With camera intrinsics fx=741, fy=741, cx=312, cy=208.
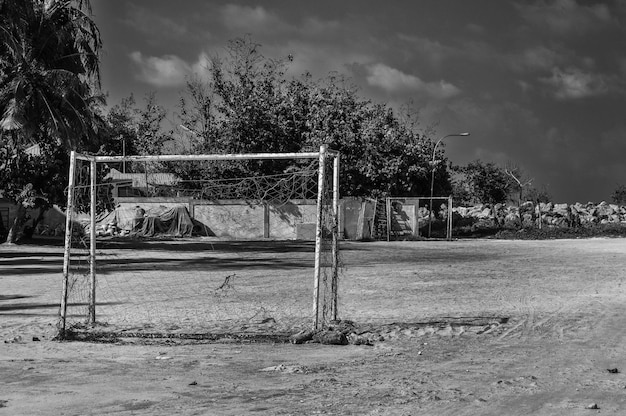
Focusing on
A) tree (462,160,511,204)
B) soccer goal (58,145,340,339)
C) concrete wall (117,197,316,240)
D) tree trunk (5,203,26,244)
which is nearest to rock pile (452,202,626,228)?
tree (462,160,511,204)

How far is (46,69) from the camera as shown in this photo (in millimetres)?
27953

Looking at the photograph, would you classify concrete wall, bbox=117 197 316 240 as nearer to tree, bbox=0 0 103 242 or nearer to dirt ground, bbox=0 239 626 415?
tree, bbox=0 0 103 242

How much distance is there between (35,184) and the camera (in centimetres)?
3403

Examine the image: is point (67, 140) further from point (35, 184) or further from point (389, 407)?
point (389, 407)

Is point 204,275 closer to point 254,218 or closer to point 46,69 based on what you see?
point 46,69

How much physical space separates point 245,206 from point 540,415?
3741 centimetres

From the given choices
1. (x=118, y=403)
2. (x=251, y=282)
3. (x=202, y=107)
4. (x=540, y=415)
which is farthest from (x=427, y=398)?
(x=202, y=107)

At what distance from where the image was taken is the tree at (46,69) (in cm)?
2528

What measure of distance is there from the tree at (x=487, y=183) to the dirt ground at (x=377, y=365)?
47.7m

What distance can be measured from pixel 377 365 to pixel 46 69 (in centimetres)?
2366

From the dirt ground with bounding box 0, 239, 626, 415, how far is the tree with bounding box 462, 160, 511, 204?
47.7 m

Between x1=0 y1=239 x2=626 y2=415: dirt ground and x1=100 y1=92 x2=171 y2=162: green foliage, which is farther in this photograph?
x1=100 y1=92 x2=171 y2=162: green foliage

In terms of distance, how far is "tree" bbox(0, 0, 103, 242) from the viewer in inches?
995

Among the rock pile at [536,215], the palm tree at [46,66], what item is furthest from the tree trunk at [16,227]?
the rock pile at [536,215]
